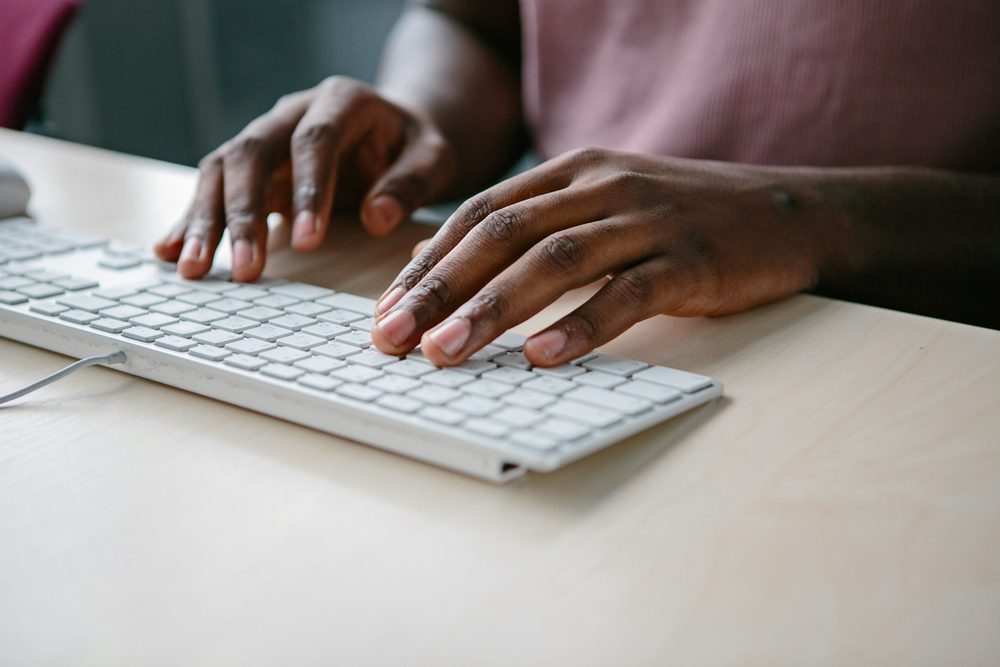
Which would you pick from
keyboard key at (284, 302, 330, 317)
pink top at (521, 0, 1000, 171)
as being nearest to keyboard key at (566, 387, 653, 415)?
keyboard key at (284, 302, 330, 317)

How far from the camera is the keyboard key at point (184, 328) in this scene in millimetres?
573

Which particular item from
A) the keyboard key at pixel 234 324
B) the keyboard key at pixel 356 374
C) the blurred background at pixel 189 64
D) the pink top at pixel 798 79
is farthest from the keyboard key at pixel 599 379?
the blurred background at pixel 189 64

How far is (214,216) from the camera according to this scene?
0.78 metres

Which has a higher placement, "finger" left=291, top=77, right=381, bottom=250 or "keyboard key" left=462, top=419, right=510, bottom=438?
"finger" left=291, top=77, right=381, bottom=250

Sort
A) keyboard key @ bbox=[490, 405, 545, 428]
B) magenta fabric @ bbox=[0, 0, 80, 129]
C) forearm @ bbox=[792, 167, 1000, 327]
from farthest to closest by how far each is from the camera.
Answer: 1. magenta fabric @ bbox=[0, 0, 80, 129]
2. forearm @ bbox=[792, 167, 1000, 327]
3. keyboard key @ bbox=[490, 405, 545, 428]

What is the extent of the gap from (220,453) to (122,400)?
0.31ft

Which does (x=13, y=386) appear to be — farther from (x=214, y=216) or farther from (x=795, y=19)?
(x=795, y=19)

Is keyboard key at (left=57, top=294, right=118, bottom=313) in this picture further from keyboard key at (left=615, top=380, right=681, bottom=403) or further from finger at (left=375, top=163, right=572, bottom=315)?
keyboard key at (left=615, top=380, right=681, bottom=403)

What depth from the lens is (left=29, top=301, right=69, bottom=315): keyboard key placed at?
0.61 m

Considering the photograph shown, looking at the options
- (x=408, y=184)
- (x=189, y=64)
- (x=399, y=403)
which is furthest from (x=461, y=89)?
(x=189, y=64)

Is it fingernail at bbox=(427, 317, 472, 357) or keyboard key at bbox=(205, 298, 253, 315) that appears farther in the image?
keyboard key at bbox=(205, 298, 253, 315)

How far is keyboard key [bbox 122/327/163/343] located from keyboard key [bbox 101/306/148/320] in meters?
0.03

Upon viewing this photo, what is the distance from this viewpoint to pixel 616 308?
58cm

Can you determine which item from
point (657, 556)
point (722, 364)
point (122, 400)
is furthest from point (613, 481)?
point (122, 400)
